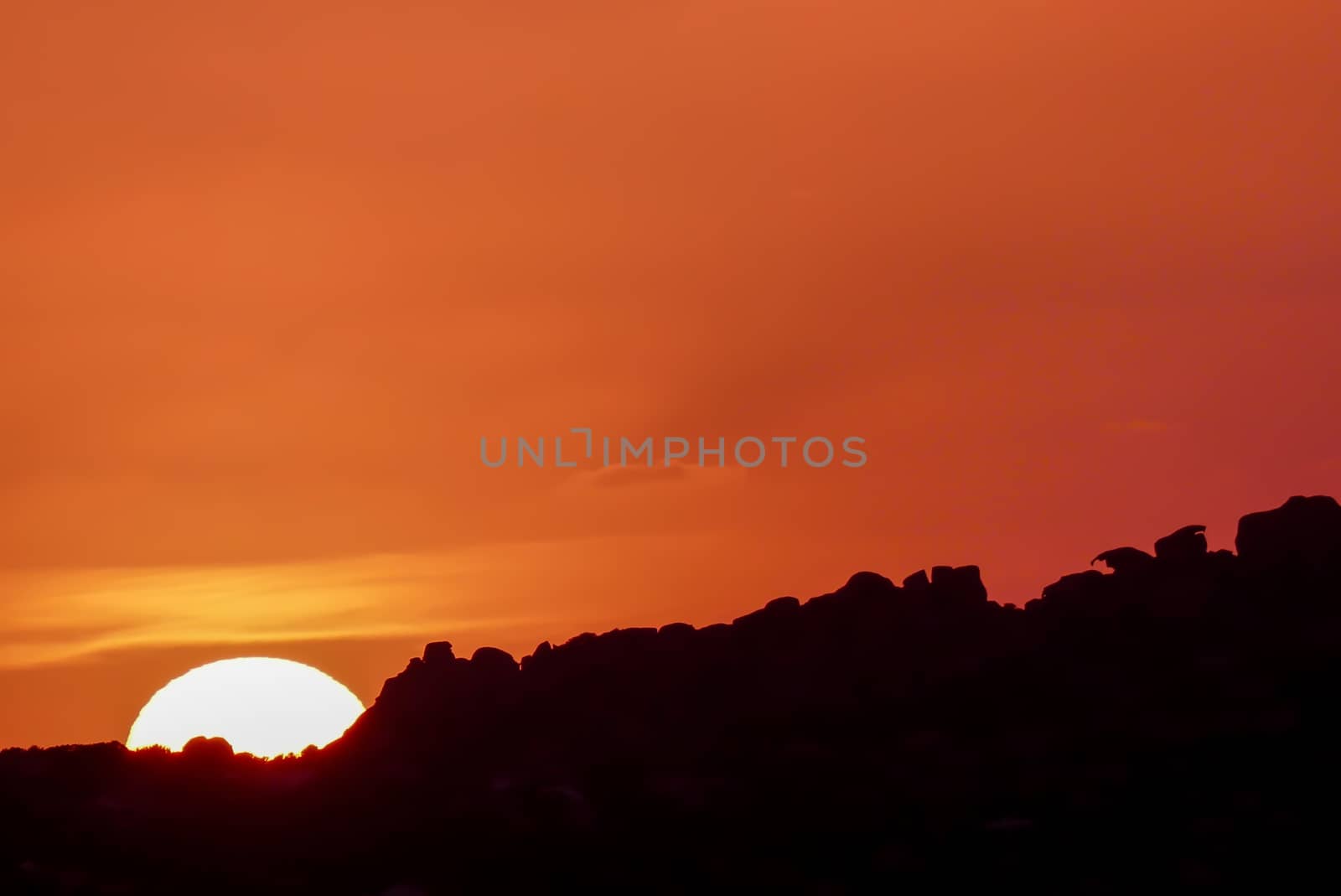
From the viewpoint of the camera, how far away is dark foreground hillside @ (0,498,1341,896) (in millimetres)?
41906

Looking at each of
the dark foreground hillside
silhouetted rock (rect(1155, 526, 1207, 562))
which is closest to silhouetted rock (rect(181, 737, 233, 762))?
the dark foreground hillside

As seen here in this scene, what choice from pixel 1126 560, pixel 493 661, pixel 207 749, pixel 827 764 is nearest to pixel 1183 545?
pixel 1126 560

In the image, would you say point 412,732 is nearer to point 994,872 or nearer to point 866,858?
point 866,858

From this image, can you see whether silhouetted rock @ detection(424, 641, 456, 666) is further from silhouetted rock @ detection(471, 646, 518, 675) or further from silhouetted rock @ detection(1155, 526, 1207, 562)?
silhouetted rock @ detection(1155, 526, 1207, 562)

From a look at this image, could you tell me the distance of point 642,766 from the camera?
47844mm

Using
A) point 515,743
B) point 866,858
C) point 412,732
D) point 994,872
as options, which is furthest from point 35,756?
point 994,872

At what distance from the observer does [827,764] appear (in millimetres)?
46625

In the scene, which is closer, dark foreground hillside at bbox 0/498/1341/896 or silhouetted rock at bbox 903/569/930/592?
dark foreground hillside at bbox 0/498/1341/896

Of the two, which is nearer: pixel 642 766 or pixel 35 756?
pixel 642 766

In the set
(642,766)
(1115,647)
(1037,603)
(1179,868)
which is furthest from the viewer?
(1037,603)

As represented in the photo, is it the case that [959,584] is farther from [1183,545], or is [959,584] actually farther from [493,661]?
[493,661]

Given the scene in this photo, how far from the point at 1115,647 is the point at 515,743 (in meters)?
19.4

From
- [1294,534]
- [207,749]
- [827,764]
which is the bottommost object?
[827,764]

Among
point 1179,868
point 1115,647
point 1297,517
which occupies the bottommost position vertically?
point 1179,868
